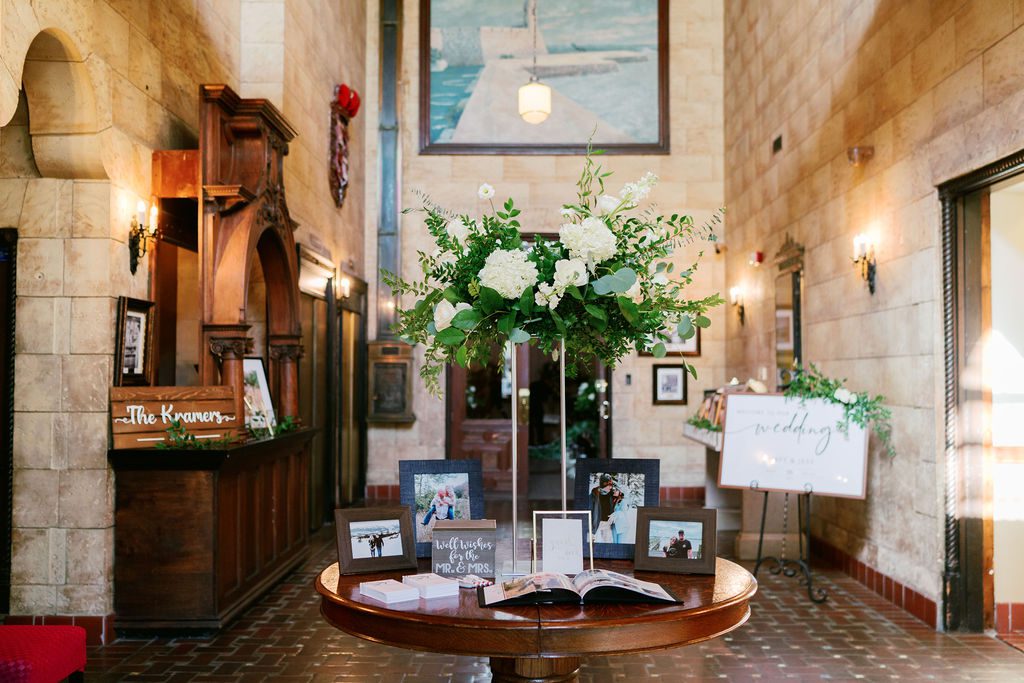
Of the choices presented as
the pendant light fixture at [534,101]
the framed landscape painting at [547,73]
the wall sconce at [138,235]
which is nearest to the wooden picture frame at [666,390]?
the framed landscape painting at [547,73]

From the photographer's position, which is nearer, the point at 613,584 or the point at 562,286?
the point at 613,584

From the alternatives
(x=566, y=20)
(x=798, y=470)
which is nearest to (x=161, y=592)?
(x=798, y=470)

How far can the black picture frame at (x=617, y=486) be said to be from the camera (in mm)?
2799

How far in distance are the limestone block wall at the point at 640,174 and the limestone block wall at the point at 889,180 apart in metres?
2.20

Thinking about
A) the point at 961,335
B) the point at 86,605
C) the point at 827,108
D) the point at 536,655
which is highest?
the point at 827,108

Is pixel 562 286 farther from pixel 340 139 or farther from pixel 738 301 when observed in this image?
pixel 738 301

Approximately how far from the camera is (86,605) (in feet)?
15.1

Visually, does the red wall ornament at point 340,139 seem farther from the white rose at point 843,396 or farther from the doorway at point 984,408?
the doorway at point 984,408

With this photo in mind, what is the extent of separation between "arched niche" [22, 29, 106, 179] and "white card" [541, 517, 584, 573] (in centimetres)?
329

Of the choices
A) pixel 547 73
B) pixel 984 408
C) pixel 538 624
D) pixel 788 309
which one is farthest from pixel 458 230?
pixel 547 73

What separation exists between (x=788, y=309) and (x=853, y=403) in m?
2.47

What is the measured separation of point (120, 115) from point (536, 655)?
12.8 ft

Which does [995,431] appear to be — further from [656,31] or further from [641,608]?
[656,31]

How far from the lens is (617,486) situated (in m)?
2.81
